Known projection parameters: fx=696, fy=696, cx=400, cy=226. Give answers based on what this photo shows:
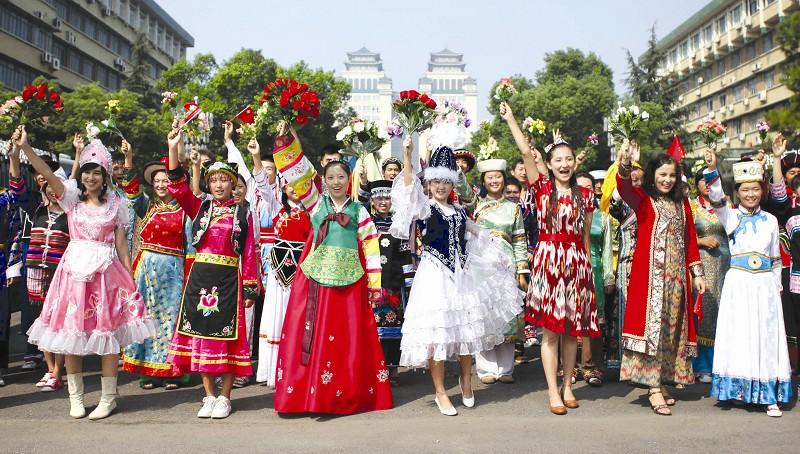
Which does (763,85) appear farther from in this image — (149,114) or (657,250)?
(657,250)

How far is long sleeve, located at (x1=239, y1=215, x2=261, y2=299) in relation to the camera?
602 centimetres

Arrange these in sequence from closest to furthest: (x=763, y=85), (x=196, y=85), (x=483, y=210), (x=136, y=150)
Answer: (x=483, y=210)
(x=136, y=150)
(x=196, y=85)
(x=763, y=85)

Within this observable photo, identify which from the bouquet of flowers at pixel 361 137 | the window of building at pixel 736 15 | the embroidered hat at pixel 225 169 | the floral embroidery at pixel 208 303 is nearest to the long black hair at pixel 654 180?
the bouquet of flowers at pixel 361 137

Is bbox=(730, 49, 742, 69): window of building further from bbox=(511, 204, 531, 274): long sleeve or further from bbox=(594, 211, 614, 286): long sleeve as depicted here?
bbox=(511, 204, 531, 274): long sleeve

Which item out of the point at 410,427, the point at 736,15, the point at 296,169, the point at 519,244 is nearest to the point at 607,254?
the point at 519,244

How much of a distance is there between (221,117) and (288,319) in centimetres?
3049

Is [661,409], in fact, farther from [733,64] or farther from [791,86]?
[733,64]

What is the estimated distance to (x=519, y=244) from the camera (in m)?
7.27

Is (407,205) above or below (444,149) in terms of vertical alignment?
below

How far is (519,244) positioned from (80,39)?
4804cm

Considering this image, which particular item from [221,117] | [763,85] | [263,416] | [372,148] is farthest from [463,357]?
[763,85]

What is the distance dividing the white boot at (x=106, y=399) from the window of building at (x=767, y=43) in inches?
1797

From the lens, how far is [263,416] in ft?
19.0

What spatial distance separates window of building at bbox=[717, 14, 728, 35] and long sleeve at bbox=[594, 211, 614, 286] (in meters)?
47.7
